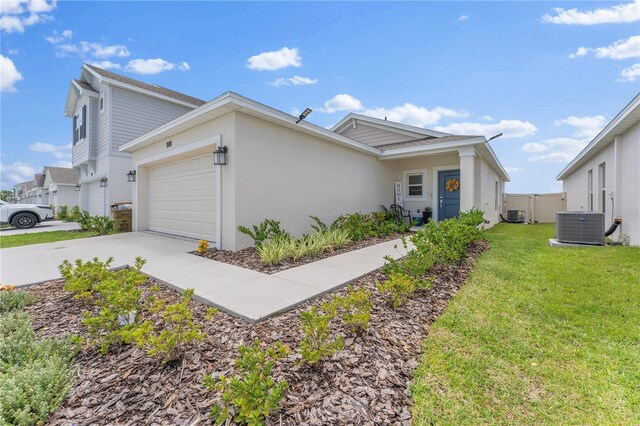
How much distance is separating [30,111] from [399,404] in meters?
18.8

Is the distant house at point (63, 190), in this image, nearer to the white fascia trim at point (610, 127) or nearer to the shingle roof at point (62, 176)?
the shingle roof at point (62, 176)

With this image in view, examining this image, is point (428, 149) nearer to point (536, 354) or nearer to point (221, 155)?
point (221, 155)

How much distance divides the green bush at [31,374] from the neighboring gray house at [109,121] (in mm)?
11507

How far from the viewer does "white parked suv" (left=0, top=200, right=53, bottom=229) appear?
11828 mm


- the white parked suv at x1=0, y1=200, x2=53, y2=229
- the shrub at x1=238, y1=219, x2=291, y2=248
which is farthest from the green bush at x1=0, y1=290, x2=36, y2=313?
the white parked suv at x1=0, y1=200, x2=53, y2=229

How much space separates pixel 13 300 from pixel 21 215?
42.5 ft

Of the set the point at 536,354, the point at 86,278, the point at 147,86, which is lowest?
the point at 536,354

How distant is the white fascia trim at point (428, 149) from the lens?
8.22 m

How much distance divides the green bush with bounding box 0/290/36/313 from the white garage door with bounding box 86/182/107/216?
11115mm

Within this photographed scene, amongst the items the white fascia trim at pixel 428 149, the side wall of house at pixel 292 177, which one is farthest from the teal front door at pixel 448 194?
the side wall of house at pixel 292 177

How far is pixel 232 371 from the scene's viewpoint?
2.08 meters

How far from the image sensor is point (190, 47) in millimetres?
9742

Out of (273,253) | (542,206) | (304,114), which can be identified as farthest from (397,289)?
(542,206)

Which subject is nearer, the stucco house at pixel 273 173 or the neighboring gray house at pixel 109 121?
the stucco house at pixel 273 173
